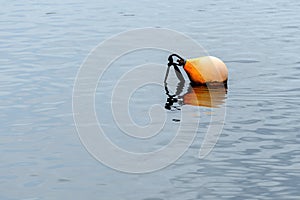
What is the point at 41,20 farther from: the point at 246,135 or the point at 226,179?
the point at 226,179

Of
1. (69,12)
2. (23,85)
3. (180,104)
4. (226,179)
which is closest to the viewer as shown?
(226,179)

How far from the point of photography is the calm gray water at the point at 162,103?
30.6 ft

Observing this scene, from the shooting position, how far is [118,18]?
23656 millimetres

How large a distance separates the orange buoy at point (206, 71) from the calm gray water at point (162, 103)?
1.08ft

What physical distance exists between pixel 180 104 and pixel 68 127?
2.57 metres

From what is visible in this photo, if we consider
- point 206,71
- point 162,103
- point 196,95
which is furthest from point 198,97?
point 206,71

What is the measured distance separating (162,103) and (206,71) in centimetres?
169

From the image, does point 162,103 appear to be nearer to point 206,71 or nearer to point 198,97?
point 198,97

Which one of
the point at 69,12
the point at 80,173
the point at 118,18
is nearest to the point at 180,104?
the point at 80,173

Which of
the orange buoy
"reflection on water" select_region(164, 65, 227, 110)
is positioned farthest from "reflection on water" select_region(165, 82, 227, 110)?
the orange buoy

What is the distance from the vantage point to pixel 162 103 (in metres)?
13.5

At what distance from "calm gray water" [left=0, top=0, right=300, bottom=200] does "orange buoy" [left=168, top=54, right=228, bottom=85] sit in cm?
33

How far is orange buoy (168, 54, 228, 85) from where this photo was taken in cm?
1450

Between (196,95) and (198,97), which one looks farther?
(196,95)
